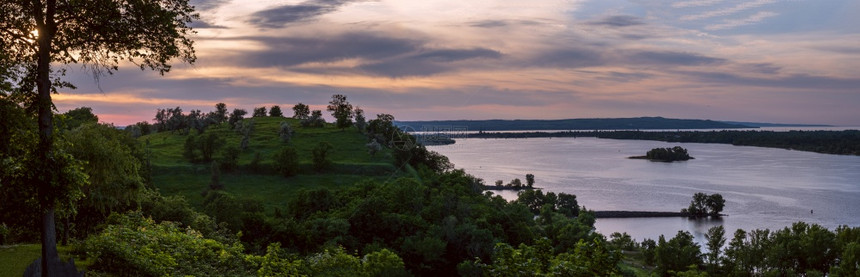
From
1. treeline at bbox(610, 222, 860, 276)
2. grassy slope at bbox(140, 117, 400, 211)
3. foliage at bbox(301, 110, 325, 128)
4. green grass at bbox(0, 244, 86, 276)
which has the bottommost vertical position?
treeline at bbox(610, 222, 860, 276)

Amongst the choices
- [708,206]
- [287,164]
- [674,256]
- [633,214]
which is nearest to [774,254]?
[674,256]

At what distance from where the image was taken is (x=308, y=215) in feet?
179

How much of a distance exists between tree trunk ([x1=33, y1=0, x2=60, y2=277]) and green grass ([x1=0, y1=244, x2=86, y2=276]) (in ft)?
13.9

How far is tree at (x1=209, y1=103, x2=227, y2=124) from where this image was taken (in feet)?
365

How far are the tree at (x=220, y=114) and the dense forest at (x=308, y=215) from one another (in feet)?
1.26

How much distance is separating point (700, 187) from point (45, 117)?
144 metres

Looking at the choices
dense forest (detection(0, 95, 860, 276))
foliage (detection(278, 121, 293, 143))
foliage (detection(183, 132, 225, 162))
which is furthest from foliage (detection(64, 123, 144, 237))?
foliage (detection(278, 121, 293, 143))

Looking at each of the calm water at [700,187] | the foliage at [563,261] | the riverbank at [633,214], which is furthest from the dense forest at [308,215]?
the calm water at [700,187]

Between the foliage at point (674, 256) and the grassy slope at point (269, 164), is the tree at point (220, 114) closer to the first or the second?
the grassy slope at point (269, 164)

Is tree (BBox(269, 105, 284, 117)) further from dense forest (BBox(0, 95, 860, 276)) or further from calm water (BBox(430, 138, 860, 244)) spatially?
calm water (BBox(430, 138, 860, 244))

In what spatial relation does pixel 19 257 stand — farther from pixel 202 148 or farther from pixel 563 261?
pixel 202 148

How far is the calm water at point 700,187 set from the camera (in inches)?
3971

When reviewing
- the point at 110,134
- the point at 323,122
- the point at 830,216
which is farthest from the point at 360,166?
the point at 830,216

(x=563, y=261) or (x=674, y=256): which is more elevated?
(x=563, y=261)
